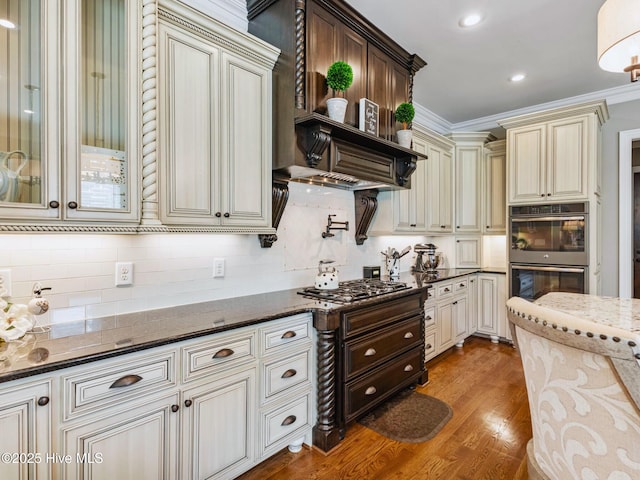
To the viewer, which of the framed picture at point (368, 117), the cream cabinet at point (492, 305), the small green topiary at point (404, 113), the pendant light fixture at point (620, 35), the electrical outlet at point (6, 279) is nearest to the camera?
the pendant light fixture at point (620, 35)

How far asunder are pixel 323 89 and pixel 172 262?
153 cm

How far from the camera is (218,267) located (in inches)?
90.0

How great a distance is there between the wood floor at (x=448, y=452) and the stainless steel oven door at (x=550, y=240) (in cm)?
157

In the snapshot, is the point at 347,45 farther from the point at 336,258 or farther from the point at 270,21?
the point at 336,258

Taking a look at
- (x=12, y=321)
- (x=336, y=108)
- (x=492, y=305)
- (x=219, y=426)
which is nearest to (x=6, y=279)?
(x=12, y=321)

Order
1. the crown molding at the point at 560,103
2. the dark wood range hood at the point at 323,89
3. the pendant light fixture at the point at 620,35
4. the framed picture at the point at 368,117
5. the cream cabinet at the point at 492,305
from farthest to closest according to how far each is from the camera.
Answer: the cream cabinet at the point at 492,305 < the crown molding at the point at 560,103 < the framed picture at the point at 368,117 < the dark wood range hood at the point at 323,89 < the pendant light fixture at the point at 620,35

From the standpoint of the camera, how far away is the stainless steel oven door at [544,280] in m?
3.60

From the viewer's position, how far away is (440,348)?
12.0 ft

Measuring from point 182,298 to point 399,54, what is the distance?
106 inches

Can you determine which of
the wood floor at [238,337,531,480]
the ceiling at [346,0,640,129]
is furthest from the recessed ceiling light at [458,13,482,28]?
the wood floor at [238,337,531,480]

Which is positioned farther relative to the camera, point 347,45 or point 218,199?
point 347,45

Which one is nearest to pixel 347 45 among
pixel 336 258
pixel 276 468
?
pixel 336 258

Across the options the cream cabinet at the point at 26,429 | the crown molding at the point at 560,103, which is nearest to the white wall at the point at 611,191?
the crown molding at the point at 560,103

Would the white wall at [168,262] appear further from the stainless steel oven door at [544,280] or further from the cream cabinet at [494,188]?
the cream cabinet at [494,188]
